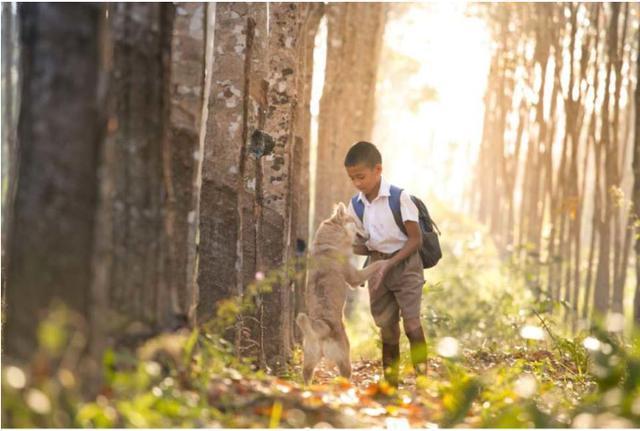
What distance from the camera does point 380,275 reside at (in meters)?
8.60

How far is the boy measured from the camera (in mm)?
8758

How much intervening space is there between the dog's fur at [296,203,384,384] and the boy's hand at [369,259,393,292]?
0.03 meters

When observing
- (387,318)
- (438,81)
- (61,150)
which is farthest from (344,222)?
(438,81)

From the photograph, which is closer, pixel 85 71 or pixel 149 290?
pixel 85 71

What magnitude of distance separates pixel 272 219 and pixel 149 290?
426 centimetres

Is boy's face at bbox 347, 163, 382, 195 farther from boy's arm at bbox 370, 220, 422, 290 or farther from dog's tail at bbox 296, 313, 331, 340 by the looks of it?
dog's tail at bbox 296, 313, 331, 340

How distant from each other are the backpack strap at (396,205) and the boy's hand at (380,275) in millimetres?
375

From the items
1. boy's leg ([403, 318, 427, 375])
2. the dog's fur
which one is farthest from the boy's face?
boy's leg ([403, 318, 427, 375])

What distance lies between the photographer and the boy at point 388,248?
8758 mm

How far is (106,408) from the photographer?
5.17 meters

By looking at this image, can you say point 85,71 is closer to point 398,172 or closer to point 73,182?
point 73,182

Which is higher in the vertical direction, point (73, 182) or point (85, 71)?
point (85, 71)

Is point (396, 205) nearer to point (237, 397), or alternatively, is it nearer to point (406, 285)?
point (406, 285)

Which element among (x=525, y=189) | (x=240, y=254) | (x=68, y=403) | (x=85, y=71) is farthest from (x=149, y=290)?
(x=525, y=189)
